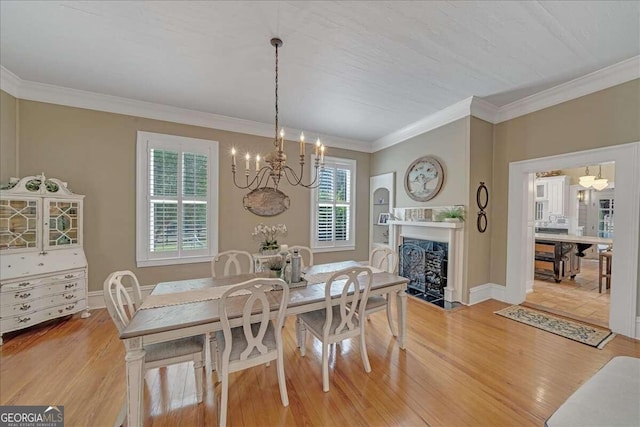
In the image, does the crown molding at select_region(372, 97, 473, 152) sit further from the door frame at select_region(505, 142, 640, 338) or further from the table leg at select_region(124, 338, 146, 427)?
the table leg at select_region(124, 338, 146, 427)

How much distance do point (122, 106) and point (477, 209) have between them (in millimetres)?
5434

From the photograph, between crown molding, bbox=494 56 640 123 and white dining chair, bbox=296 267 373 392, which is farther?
crown molding, bbox=494 56 640 123

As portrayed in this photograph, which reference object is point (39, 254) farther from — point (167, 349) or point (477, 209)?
point (477, 209)

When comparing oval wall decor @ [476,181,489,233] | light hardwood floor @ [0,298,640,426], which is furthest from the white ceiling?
light hardwood floor @ [0,298,640,426]

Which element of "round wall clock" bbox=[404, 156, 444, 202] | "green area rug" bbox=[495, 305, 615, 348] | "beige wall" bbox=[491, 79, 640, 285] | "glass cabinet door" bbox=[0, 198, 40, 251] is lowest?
"green area rug" bbox=[495, 305, 615, 348]

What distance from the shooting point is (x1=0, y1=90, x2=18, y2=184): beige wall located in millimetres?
2771

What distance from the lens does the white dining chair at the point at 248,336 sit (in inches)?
60.7

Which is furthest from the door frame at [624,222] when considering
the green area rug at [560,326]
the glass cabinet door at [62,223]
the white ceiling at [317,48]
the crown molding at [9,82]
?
the crown molding at [9,82]

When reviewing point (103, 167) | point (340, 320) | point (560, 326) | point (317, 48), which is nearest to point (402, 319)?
point (340, 320)

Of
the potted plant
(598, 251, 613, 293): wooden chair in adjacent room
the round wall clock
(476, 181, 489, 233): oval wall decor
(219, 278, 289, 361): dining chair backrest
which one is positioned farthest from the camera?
the round wall clock

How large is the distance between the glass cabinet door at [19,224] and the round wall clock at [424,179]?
5.29 meters

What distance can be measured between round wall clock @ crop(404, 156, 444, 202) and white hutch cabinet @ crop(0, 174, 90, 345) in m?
4.98

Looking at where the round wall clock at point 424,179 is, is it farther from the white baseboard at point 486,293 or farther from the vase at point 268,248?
the vase at point 268,248

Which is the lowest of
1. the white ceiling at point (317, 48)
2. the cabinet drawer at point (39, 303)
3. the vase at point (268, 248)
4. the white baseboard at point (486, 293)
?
the white baseboard at point (486, 293)
